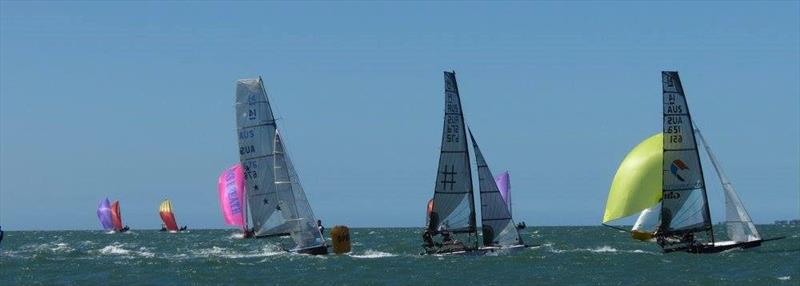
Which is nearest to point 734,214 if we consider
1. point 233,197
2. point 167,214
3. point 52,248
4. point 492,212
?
point 492,212

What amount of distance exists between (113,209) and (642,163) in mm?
115287

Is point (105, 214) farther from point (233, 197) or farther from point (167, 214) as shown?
point (233, 197)

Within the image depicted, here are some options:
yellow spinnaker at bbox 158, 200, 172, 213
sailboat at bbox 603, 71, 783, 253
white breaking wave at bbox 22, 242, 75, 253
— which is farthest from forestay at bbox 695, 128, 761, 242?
yellow spinnaker at bbox 158, 200, 172, 213

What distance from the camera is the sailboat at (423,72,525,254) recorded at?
213 ft

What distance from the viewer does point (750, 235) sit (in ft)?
215

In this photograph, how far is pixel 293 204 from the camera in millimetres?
66688

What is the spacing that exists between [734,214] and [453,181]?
44.0ft

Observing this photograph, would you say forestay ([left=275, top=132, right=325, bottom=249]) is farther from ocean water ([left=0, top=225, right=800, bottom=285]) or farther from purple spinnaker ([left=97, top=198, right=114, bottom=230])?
purple spinnaker ([left=97, top=198, right=114, bottom=230])

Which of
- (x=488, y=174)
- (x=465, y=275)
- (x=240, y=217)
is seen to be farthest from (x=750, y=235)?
(x=240, y=217)

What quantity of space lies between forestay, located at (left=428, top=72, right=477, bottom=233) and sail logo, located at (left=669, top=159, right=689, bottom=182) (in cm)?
971

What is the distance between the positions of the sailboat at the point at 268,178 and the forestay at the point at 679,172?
1709 centimetres

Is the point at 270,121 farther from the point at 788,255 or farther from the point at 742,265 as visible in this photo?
the point at 788,255

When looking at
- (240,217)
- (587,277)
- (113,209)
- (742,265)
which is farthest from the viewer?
(113,209)

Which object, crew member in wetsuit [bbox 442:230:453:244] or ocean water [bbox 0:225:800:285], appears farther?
crew member in wetsuit [bbox 442:230:453:244]
